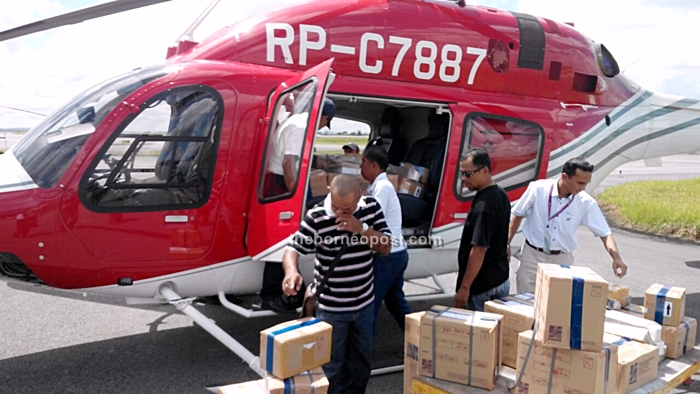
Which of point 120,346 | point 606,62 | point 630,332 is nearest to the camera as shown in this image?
point 630,332

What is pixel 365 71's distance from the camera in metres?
4.86

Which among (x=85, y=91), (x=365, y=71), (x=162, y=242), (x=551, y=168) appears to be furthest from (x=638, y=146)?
(x=85, y=91)

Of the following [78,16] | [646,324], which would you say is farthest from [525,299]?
[78,16]

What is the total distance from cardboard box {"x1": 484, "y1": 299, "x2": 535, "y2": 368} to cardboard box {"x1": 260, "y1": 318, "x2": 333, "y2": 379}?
1189mm

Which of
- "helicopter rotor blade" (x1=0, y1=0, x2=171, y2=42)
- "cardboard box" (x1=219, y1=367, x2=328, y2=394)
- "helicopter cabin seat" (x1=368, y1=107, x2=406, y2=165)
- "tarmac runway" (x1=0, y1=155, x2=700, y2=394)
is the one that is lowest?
"tarmac runway" (x1=0, y1=155, x2=700, y2=394)

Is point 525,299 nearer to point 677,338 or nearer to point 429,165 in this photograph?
point 677,338

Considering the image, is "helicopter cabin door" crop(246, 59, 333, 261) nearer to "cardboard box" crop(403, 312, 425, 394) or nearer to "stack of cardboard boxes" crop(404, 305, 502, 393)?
"cardboard box" crop(403, 312, 425, 394)

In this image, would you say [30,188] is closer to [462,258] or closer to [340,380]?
[340,380]

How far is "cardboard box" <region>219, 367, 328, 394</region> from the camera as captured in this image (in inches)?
109

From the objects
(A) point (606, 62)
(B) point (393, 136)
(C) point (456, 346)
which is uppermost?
(A) point (606, 62)

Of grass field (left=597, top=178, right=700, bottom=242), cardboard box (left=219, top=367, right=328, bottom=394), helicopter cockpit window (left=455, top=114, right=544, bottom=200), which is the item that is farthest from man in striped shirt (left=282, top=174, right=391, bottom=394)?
grass field (left=597, top=178, right=700, bottom=242)

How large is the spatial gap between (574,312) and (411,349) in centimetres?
99

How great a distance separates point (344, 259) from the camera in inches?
131

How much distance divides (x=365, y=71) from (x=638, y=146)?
3310mm
